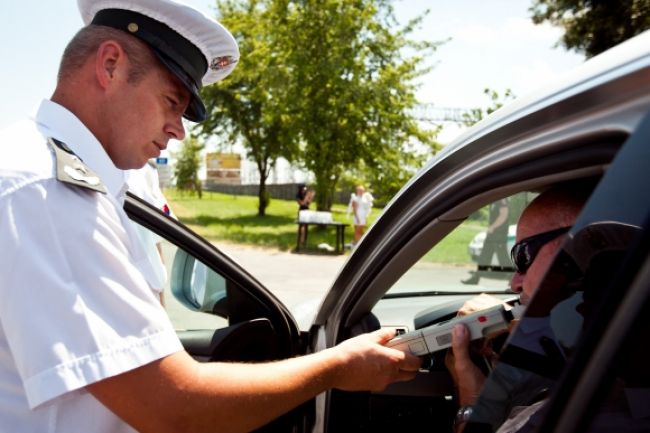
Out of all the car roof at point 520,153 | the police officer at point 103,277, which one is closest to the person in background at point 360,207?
the car roof at point 520,153

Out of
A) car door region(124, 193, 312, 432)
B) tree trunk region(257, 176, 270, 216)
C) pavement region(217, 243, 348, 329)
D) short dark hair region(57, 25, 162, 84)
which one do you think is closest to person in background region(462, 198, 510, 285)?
car door region(124, 193, 312, 432)

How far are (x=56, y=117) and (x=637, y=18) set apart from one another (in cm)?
1836

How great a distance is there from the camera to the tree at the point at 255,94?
19.2 metres

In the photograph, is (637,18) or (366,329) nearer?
(366,329)

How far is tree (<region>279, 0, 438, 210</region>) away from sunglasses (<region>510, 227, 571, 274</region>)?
16457 mm

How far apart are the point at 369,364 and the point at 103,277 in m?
0.73

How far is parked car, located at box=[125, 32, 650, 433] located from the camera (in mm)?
818

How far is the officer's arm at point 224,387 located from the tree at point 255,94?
17616 millimetres

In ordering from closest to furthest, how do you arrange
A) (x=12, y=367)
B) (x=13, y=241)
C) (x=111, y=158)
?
(x=13, y=241) < (x=12, y=367) < (x=111, y=158)

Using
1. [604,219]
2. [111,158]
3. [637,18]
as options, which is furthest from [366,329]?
[637,18]

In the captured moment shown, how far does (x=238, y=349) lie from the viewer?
2340 millimetres

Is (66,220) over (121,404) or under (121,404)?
over

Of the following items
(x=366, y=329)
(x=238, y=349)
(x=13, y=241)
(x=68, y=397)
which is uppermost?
(x=13, y=241)

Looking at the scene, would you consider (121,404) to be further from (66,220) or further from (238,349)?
(238,349)
